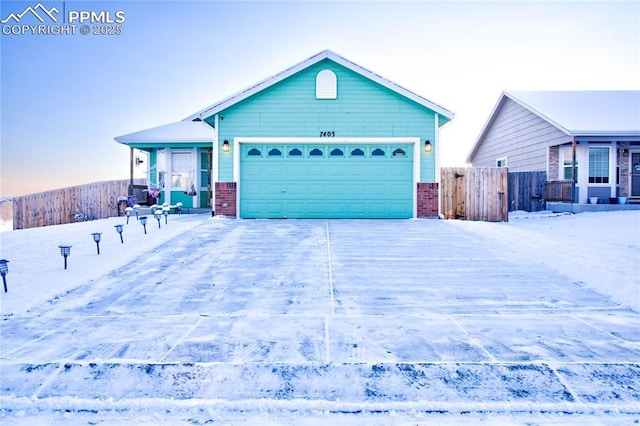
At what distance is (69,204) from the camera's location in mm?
18078

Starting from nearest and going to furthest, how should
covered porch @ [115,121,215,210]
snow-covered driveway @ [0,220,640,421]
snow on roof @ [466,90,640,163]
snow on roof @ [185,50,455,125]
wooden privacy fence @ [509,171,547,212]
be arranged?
snow-covered driveway @ [0,220,640,421], snow on roof @ [185,50,455,125], snow on roof @ [466,90,640,163], covered porch @ [115,121,215,210], wooden privacy fence @ [509,171,547,212]

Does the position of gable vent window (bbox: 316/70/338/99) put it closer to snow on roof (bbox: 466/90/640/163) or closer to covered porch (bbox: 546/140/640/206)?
snow on roof (bbox: 466/90/640/163)

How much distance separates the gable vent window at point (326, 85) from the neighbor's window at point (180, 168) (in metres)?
7.78

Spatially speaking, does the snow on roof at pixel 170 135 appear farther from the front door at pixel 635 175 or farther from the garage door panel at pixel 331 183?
the front door at pixel 635 175

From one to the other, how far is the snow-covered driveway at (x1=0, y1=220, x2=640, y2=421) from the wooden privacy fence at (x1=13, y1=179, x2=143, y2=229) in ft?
43.4

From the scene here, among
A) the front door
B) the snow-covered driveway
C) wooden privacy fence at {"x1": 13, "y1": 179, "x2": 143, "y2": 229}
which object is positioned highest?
the front door

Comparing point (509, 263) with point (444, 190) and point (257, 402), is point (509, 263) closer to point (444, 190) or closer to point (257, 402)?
point (257, 402)

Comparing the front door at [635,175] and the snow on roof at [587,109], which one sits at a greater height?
the snow on roof at [587,109]

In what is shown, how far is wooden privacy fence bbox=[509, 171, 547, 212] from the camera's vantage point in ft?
60.1

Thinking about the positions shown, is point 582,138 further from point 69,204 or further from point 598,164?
point 69,204

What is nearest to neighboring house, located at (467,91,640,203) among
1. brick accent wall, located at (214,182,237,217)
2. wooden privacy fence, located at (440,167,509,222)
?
wooden privacy fence, located at (440,167,509,222)

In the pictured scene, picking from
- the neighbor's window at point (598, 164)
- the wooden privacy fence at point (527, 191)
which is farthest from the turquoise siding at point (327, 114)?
the neighbor's window at point (598, 164)

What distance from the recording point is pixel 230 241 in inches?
373

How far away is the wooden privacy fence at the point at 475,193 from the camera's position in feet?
48.9
